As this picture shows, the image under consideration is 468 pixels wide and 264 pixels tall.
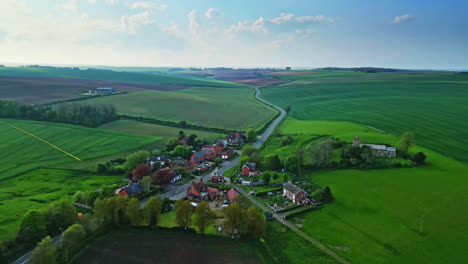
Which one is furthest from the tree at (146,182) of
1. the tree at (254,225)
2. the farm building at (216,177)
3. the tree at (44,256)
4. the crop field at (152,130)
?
the crop field at (152,130)

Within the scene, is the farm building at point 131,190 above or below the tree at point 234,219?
below

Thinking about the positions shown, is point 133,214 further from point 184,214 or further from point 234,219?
point 234,219

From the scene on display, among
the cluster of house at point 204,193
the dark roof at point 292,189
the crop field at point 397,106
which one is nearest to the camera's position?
the dark roof at point 292,189

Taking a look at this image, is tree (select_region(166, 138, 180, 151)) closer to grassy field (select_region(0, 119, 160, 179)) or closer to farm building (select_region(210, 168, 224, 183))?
→ grassy field (select_region(0, 119, 160, 179))

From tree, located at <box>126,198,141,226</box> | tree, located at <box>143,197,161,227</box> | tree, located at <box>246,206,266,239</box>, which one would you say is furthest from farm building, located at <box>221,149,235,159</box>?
tree, located at <box>246,206,266,239</box>

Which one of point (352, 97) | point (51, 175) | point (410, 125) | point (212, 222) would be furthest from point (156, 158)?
point (352, 97)

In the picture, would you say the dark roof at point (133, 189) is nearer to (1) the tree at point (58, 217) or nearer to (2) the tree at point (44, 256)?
(1) the tree at point (58, 217)

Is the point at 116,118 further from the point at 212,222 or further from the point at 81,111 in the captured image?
the point at 212,222
